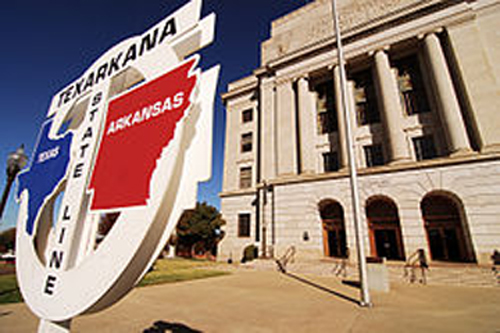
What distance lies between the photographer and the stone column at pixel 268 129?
2259cm

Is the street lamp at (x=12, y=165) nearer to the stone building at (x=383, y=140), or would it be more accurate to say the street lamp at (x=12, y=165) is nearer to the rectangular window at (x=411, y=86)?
the stone building at (x=383, y=140)

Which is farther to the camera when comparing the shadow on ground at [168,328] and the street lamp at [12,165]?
the street lamp at [12,165]

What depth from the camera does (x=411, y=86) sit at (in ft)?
65.4

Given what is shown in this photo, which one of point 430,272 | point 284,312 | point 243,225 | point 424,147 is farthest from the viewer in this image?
point 243,225

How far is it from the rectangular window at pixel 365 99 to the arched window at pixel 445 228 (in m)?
7.88

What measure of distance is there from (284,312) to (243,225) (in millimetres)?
17385

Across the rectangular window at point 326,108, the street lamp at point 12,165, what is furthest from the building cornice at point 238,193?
the street lamp at point 12,165

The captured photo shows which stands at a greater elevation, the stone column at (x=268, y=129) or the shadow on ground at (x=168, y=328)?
the stone column at (x=268, y=129)

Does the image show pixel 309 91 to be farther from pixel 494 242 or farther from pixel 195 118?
pixel 195 118

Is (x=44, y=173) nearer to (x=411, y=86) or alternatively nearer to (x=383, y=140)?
(x=383, y=140)

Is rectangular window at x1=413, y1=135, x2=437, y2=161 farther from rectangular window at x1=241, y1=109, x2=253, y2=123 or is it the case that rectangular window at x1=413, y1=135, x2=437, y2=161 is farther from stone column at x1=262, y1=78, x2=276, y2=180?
rectangular window at x1=241, y1=109, x2=253, y2=123

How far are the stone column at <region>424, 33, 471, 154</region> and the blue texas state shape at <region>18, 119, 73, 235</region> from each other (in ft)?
65.1

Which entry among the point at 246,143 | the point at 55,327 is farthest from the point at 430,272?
the point at 246,143

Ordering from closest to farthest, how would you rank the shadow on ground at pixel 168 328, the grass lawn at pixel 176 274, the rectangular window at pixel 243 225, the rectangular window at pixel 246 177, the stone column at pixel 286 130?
the shadow on ground at pixel 168 328 → the grass lawn at pixel 176 274 → the stone column at pixel 286 130 → the rectangular window at pixel 243 225 → the rectangular window at pixel 246 177
